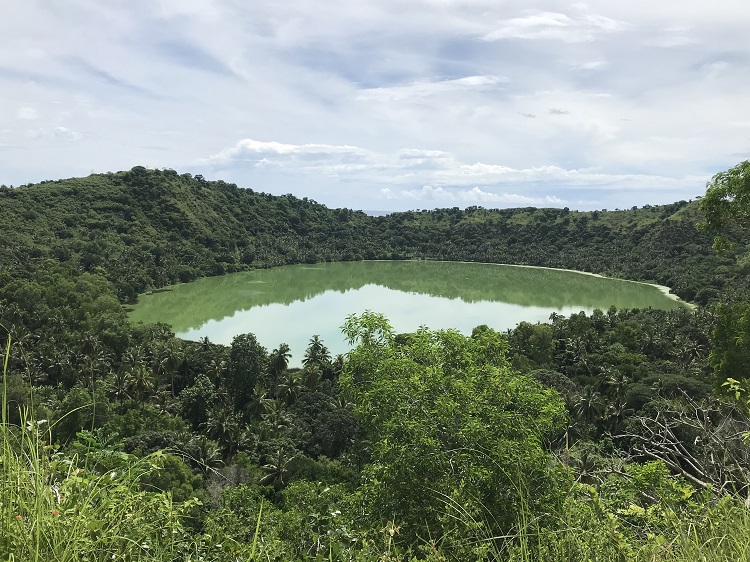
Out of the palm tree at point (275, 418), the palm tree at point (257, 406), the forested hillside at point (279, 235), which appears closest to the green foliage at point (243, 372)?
the palm tree at point (257, 406)

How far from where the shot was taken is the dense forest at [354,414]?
8.54ft

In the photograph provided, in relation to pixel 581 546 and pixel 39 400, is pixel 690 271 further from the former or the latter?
pixel 581 546

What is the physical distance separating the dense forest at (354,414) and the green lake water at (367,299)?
6.86 m

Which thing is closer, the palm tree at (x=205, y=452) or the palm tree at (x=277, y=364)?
the palm tree at (x=205, y=452)

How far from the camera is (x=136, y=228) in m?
94.9

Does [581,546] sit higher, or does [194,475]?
[581,546]

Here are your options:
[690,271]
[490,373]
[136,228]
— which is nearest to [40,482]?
[490,373]

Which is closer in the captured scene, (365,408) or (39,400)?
(365,408)

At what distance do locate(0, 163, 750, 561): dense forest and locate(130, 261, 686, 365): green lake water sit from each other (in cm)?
686

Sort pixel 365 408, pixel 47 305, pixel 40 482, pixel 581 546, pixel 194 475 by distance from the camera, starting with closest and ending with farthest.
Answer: pixel 40 482 < pixel 581 546 < pixel 365 408 < pixel 194 475 < pixel 47 305

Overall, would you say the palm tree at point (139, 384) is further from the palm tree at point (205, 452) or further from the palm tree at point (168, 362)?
the palm tree at point (205, 452)

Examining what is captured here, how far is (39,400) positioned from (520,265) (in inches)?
3989

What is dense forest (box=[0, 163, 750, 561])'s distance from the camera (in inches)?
102

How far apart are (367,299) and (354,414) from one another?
69.3 metres
